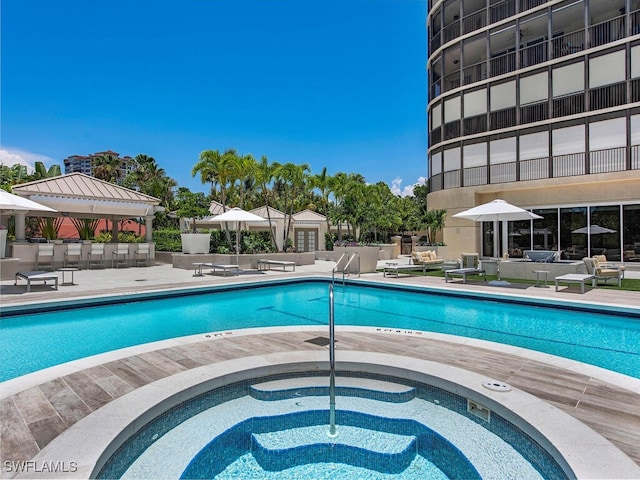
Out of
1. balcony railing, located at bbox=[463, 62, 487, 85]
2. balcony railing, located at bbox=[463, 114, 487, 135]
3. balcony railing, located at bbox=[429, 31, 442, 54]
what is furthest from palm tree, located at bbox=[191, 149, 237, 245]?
balcony railing, located at bbox=[429, 31, 442, 54]

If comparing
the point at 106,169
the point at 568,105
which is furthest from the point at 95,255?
the point at 106,169

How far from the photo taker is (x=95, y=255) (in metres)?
17.5

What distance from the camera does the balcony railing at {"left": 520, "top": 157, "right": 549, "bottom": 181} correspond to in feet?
58.8

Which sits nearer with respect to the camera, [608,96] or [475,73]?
[608,96]

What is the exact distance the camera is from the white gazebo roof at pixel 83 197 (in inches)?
636

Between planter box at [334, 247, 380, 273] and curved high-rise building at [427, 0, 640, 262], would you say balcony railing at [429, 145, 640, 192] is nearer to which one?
curved high-rise building at [427, 0, 640, 262]

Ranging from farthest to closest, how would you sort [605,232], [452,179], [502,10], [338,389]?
1. [452,179]
2. [502,10]
3. [605,232]
4. [338,389]

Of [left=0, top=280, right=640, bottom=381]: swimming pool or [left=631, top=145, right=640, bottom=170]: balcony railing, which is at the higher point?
[left=631, top=145, right=640, bottom=170]: balcony railing

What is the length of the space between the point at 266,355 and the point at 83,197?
15828 millimetres

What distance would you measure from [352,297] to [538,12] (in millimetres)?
16813

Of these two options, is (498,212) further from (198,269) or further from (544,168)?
(198,269)

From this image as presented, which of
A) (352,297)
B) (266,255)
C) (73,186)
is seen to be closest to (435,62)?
(266,255)

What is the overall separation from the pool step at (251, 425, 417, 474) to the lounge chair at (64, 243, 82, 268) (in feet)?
53.3

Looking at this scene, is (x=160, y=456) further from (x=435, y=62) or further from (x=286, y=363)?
(x=435, y=62)
